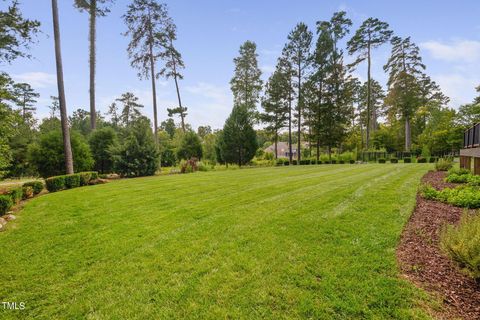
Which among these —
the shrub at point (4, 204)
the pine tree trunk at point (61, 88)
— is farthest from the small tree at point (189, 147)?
the shrub at point (4, 204)

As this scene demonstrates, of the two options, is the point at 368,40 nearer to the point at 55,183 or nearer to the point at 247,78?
the point at 247,78

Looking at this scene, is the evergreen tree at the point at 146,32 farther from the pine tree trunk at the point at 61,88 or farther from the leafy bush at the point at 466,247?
the leafy bush at the point at 466,247

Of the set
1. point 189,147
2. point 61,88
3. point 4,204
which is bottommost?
point 4,204

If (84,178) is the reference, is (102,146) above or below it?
above

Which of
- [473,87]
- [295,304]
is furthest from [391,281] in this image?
[473,87]

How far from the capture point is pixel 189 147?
24188 mm

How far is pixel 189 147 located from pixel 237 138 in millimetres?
6570

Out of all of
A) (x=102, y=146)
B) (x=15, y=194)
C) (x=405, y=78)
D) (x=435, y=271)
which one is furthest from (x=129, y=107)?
(x=435, y=271)

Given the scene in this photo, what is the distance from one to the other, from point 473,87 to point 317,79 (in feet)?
56.2

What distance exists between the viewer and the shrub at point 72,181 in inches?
368

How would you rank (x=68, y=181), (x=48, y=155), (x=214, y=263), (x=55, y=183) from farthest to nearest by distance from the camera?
(x=48, y=155), (x=68, y=181), (x=55, y=183), (x=214, y=263)

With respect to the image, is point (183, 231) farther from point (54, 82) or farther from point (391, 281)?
point (54, 82)

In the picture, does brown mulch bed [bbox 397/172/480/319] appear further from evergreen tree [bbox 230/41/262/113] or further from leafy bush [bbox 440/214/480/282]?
evergreen tree [bbox 230/41/262/113]

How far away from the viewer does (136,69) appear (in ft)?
59.2
